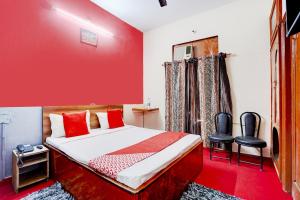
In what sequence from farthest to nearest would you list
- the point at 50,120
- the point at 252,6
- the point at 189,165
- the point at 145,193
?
the point at 252,6 → the point at 50,120 → the point at 189,165 → the point at 145,193

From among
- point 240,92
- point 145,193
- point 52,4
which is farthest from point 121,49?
point 145,193

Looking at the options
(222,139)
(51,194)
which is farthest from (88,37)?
(222,139)

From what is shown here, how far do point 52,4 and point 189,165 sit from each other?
337cm

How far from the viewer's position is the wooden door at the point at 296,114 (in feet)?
5.44

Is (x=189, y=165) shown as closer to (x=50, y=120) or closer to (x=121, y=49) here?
(x=50, y=120)

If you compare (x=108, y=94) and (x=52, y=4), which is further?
(x=108, y=94)

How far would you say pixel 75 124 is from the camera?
101 inches

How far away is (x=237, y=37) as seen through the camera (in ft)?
10.5

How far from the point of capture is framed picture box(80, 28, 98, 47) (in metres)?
3.11

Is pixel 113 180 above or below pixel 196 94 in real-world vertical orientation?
below

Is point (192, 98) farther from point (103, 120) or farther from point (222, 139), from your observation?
point (103, 120)

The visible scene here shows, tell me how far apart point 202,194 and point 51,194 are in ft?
5.97

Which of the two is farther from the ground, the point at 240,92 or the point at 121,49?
the point at 121,49

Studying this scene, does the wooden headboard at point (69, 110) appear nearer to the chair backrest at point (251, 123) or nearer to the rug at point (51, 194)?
the rug at point (51, 194)
